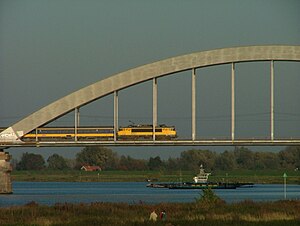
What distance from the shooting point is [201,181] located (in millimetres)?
143750

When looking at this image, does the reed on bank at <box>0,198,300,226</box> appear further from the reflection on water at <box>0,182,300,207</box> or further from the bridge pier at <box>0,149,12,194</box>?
the bridge pier at <box>0,149,12,194</box>

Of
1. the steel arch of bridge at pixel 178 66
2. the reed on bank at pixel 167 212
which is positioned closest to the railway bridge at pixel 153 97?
the steel arch of bridge at pixel 178 66

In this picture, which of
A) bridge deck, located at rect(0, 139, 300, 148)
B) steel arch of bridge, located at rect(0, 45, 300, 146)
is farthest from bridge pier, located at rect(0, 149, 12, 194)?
steel arch of bridge, located at rect(0, 45, 300, 146)

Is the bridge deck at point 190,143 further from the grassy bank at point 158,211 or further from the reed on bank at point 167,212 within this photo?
the grassy bank at point 158,211

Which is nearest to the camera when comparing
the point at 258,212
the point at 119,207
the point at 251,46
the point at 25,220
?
the point at 25,220

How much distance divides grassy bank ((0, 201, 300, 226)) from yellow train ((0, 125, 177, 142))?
29436mm

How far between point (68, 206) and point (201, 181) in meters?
79.4

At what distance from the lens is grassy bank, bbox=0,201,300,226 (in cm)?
5525

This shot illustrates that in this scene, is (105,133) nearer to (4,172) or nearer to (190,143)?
(190,143)

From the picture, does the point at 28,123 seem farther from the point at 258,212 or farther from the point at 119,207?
the point at 258,212

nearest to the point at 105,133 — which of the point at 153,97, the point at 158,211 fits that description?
the point at 153,97

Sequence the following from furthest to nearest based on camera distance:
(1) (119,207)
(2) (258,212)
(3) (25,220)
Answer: (1) (119,207) < (2) (258,212) < (3) (25,220)

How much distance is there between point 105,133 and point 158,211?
124ft

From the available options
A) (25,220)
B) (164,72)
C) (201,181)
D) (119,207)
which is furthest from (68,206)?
(201,181)
